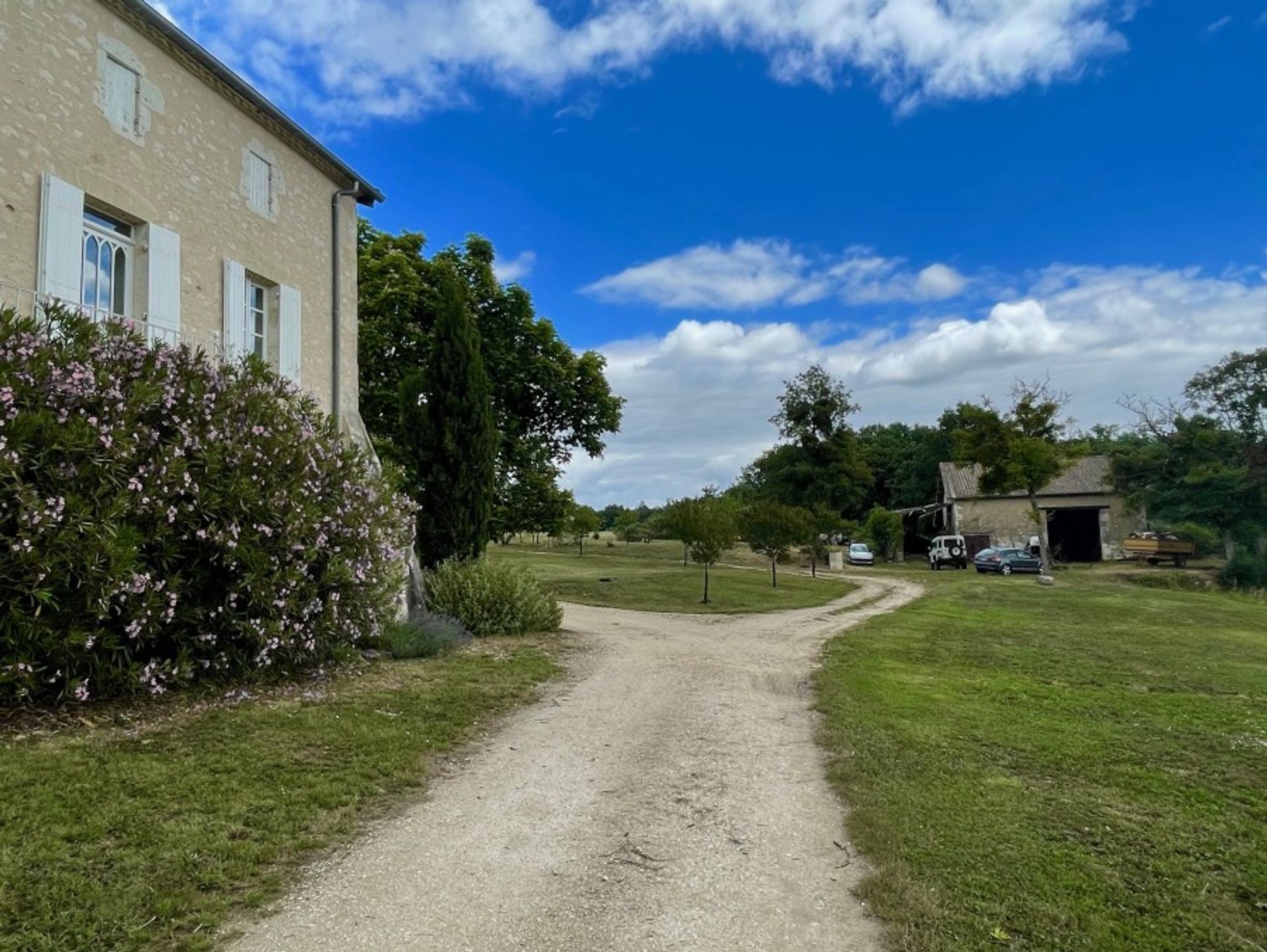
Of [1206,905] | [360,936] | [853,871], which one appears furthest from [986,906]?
[360,936]

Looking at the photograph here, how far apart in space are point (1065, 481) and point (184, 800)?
48.0 metres

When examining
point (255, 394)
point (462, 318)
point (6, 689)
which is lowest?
point (6, 689)

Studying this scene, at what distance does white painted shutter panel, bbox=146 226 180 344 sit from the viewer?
8.66m

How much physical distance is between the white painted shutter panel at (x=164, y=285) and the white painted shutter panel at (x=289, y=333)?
200 centimetres

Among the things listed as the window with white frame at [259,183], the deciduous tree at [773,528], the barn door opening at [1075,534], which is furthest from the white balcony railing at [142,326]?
the barn door opening at [1075,534]

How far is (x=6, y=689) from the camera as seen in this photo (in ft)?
17.3

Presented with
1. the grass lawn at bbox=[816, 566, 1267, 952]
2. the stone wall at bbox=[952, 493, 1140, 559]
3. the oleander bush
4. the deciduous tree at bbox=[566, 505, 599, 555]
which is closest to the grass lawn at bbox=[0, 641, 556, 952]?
the oleander bush

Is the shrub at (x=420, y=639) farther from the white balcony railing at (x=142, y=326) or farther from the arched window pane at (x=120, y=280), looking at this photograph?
the arched window pane at (x=120, y=280)

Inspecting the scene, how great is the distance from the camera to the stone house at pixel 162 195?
737 centimetres

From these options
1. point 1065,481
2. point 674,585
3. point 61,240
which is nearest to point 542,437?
point 674,585

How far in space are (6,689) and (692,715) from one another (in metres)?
5.73

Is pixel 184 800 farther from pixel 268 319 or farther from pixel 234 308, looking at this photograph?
pixel 268 319

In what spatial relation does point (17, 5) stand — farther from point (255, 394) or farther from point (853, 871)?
point (853, 871)

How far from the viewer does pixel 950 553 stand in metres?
38.1
